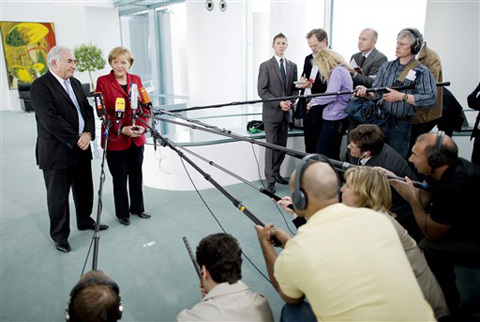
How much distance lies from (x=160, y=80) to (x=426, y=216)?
10143mm

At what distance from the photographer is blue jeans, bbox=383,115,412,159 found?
3049mm

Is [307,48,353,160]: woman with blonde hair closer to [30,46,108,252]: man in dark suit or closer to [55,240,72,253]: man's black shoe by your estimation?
[30,46,108,252]: man in dark suit

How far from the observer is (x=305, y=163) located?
4.41 feet

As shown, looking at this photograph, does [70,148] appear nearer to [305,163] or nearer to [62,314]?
[62,314]

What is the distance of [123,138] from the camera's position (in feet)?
10.6

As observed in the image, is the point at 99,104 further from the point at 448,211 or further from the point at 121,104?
the point at 448,211

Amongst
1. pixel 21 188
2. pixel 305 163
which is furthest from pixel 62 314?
pixel 21 188

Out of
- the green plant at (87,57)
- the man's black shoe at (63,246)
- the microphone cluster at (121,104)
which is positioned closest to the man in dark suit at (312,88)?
the microphone cluster at (121,104)

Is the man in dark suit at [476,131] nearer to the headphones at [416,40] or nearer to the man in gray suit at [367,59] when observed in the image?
the headphones at [416,40]

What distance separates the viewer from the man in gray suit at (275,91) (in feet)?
13.3

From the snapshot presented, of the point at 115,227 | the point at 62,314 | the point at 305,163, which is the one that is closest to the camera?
the point at 305,163

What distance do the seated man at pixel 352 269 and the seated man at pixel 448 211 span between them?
0.70m

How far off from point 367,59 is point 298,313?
3109 millimetres


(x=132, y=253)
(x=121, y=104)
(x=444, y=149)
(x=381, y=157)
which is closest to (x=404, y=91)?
(x=381, y=157)
